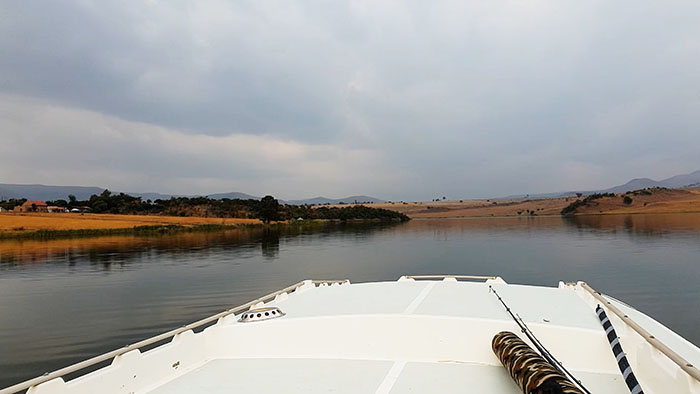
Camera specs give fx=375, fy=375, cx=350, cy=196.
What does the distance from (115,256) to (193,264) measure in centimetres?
890

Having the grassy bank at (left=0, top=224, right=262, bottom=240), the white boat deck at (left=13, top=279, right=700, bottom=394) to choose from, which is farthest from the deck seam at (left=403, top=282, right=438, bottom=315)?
the grassy bank at (left=0, top=224, right=262, bottom=240)

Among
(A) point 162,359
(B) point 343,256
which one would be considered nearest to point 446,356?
(A) point 162,359

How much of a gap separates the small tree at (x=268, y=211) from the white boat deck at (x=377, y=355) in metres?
85.5

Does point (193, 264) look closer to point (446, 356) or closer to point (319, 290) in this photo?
point (319, 290)

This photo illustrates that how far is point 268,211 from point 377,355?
284 feet

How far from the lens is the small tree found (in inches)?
3479

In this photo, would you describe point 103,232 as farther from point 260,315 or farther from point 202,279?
point 260,315

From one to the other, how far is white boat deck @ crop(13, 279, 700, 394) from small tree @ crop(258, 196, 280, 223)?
3366 inches

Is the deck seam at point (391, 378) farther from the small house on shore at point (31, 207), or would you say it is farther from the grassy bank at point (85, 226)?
the small house on shore at point (31, 207)

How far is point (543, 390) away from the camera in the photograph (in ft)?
8.10

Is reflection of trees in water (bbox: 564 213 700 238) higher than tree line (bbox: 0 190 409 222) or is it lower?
lower

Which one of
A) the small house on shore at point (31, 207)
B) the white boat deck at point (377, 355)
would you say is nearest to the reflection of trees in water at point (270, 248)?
the white boat deck at point (377, 355)

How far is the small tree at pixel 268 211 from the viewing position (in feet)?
290

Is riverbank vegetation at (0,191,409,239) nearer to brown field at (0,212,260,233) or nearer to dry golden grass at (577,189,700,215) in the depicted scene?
brown field at (0,212,260,233)
